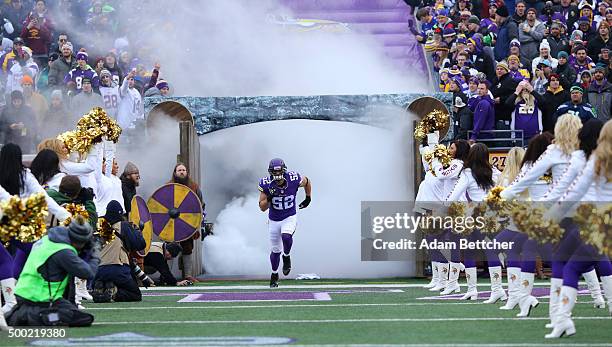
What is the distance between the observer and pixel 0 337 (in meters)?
9.84

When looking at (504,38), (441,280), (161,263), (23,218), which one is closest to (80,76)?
(161,263)

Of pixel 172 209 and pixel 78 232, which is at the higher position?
pixel 172 209

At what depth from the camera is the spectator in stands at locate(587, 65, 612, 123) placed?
774 inches

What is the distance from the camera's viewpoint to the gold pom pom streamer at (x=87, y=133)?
1368 cm

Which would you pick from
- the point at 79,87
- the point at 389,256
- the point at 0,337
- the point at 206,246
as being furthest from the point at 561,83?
the point at 0,337

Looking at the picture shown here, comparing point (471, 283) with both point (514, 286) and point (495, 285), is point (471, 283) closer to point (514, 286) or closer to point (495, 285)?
point (495, 285)

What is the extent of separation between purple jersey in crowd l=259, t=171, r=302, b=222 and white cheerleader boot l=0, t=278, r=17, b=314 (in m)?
6.23

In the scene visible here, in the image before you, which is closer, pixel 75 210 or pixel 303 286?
pixel 75 210

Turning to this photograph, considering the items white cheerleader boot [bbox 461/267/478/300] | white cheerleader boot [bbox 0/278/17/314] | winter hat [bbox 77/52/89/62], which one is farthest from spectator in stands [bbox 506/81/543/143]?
white cheerleader boot [bbox 0/278/17/314]

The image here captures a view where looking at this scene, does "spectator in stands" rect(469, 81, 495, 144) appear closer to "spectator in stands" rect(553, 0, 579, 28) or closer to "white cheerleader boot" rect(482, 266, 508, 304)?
"spectator in stands" rect(553, 0, 579, 28)

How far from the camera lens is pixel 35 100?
1997 cm

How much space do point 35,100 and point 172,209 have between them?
4.09m

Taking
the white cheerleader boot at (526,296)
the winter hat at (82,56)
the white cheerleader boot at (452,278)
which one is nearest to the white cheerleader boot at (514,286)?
the white cheerleader boot at (526,296)

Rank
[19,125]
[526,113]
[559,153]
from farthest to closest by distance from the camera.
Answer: [19,125]
[526,113]
[559,153]
